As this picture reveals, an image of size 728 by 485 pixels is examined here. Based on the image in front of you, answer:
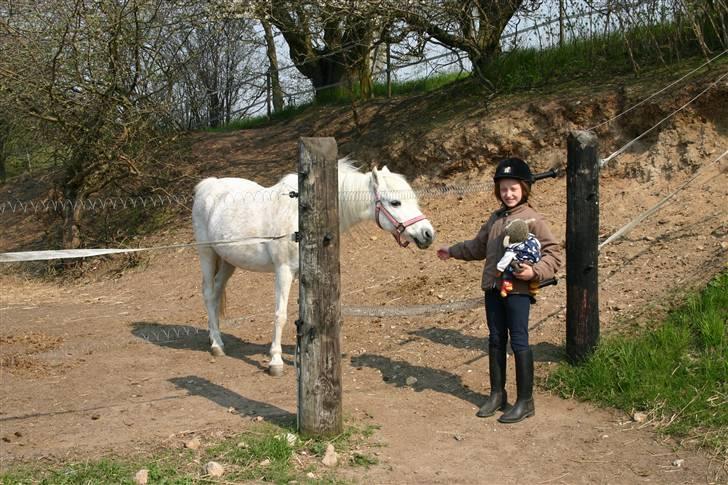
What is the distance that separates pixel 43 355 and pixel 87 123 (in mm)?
6482

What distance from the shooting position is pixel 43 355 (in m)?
6.99

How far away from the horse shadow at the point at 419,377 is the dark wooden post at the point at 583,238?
0.85 meters

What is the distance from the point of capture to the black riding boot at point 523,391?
188 inches

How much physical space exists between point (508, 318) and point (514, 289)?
0.22 meters

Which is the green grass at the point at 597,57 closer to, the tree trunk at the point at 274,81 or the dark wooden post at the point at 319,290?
the tree trunk at the point at 274,81

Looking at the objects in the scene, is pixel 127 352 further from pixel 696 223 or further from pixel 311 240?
pixel 696 223

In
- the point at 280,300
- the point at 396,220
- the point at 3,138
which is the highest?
the point at 3,138

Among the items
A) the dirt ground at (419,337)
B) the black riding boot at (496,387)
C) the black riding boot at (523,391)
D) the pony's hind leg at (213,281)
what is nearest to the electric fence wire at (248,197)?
the dirt ground at (419,337)

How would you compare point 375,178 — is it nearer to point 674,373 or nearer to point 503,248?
point 503,248

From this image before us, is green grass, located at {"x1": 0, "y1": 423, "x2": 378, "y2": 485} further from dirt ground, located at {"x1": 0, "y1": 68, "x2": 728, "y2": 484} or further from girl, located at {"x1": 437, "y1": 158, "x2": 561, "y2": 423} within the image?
girl, located at {"x1": 437, "y1": 158, "x2": 561, "y2": 423}

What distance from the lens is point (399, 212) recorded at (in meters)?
6.03

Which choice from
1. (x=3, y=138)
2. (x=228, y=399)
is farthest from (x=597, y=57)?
(x=3, y=138)

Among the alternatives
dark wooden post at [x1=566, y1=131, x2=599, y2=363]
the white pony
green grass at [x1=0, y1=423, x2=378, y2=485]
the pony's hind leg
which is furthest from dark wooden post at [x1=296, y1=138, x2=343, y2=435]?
the pony's hind leg

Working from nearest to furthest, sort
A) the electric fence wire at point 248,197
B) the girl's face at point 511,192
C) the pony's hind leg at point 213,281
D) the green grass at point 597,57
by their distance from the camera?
1. the girl's face at point 511,192
2. the electric fence wire at point 248,197
3. the pony's hind leg at point 213,281
4. the green grass at point 597,57
